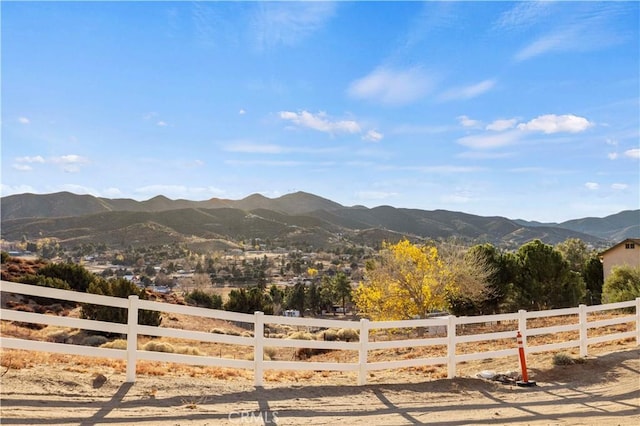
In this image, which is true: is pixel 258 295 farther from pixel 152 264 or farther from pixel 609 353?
pixel 152 264

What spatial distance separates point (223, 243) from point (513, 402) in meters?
124

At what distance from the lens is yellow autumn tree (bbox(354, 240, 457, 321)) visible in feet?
92.7

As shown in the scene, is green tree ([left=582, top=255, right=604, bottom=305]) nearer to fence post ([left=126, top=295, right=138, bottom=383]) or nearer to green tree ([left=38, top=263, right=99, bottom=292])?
green tree ([left=38, top=263, right=99, bottom=292])

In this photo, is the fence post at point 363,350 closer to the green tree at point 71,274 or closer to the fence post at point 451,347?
the fence post at point 451,347

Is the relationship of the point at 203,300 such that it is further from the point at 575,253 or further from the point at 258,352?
the point at 258,352

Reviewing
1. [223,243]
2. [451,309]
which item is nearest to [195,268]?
[223,243]

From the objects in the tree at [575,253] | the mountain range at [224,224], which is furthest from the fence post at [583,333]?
the mountain range at [224,224]

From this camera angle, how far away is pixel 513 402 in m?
9.42

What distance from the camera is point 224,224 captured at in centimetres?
15012

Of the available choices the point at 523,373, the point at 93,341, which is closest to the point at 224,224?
the point at 93,341

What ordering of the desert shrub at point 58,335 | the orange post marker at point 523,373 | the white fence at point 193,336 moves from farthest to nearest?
1. the desert shrub at point 58,335
2. the orange post marker at point 523,373
3. the white fence at point 193,336

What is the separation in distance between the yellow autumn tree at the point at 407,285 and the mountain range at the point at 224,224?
75.5 m

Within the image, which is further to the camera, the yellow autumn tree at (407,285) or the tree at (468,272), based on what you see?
the tree at (468,272)

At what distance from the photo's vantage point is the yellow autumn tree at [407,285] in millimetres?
28266
